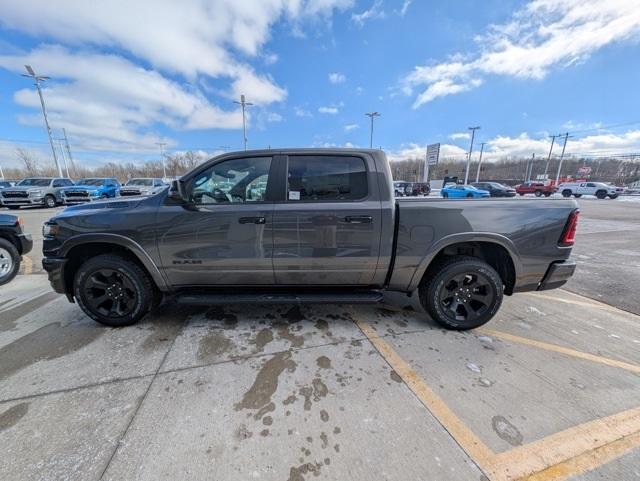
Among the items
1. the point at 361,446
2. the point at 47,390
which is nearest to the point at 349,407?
the point at 361,446

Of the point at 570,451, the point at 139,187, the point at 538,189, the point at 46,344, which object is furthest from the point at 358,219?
the point at 538,189

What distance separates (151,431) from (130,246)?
179cm

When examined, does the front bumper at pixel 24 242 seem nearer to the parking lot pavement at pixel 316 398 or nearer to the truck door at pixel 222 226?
the parking lot pavement at pixel 316 398

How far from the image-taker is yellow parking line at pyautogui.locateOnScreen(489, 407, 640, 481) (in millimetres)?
1591

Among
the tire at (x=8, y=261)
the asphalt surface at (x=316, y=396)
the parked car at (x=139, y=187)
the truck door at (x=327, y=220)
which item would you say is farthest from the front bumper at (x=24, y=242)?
the parked car at (x=139, y=187)

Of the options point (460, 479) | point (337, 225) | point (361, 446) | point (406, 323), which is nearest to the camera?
point (460, 479)

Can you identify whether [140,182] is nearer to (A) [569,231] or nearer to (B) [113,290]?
(B) [113,290]

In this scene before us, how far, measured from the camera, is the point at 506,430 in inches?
73.2

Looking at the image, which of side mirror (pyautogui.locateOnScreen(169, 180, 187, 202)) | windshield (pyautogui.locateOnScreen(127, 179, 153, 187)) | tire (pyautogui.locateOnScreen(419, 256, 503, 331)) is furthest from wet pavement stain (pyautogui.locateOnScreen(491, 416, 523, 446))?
windshield (pyautogui.locateOnScreen(127, 179, 153, 187))

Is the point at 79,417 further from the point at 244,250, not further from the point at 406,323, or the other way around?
the point at 406,323

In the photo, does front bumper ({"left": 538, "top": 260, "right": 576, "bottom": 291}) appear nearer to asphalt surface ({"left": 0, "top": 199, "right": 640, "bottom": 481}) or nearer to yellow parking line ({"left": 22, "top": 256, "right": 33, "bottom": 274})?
asphalt surface ({"left": 0, "top": 199, "right": 640, "bottom": 481})

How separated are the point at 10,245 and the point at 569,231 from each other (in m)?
7.77

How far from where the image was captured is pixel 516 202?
293 centimetres

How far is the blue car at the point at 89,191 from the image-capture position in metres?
17.0
